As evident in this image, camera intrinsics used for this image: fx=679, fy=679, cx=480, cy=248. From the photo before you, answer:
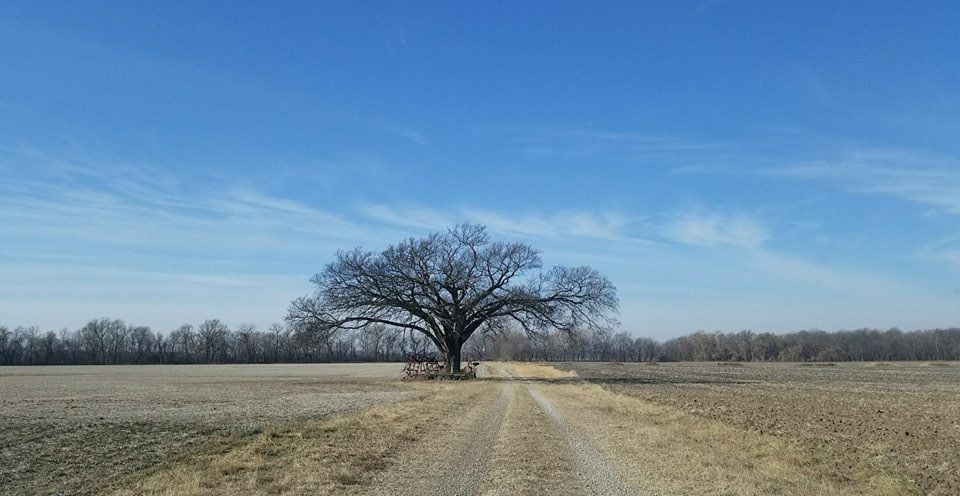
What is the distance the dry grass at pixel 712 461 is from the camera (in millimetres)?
10344

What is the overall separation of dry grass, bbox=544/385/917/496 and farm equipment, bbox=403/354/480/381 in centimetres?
3447

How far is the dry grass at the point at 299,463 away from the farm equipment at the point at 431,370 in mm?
35661

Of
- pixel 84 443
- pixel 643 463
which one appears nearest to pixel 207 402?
pixel 84 443

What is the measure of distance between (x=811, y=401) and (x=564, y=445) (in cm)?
1804

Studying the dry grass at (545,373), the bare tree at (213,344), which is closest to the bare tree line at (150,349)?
the bare tree at (213,344)

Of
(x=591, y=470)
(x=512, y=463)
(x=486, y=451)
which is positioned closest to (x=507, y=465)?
(x=512, y=463)

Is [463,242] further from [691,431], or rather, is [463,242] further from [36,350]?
[36,350]

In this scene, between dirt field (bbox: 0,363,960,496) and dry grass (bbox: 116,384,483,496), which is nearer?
dry grass (bbox: 116,384,483,496)

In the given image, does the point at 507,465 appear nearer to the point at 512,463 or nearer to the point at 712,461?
the point at 512,463

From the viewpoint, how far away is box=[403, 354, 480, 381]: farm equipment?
54.6 metres

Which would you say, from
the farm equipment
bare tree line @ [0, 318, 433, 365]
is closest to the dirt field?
the farm equipment

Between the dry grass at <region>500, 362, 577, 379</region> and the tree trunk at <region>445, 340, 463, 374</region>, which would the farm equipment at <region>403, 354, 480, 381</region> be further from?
the dry grass at <region>500, 362, 577, 379</region>

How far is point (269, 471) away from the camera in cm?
1165

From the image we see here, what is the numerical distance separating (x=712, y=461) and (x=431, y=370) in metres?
46.0
